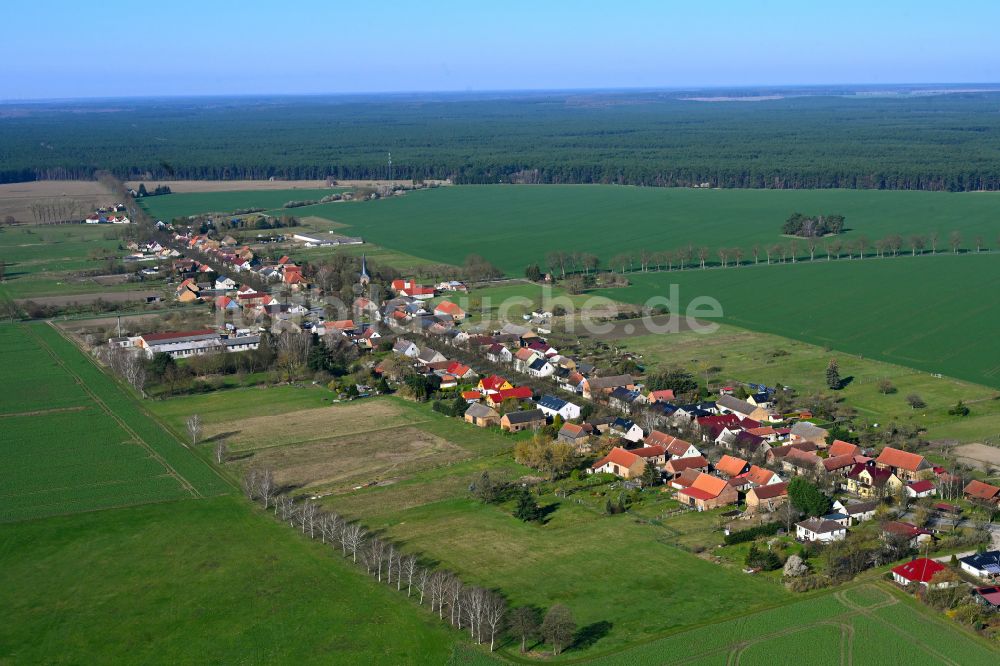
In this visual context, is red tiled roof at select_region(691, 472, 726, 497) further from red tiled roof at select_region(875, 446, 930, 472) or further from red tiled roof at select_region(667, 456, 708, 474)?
red tiled roof at select_region(875, 446, 930, 472)

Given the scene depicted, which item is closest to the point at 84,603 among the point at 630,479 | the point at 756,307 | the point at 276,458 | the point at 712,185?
the point at 276,458

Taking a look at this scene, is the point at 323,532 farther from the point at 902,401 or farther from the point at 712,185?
the point at 712,185

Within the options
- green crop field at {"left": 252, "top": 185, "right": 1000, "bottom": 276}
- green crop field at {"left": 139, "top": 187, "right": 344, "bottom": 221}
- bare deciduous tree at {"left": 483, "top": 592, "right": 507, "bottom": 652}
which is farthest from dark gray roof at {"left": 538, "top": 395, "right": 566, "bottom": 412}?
green crop field at {"left": 139, "top": 187, "right": 344, "bottom": 221}

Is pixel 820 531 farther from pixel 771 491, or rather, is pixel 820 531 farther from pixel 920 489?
pixel 920 489

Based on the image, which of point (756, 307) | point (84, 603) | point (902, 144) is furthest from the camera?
point (902, 144)

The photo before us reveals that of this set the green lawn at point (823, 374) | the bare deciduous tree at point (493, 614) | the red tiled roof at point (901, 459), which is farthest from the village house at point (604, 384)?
the bare deciduous tree at point (493, 614)
